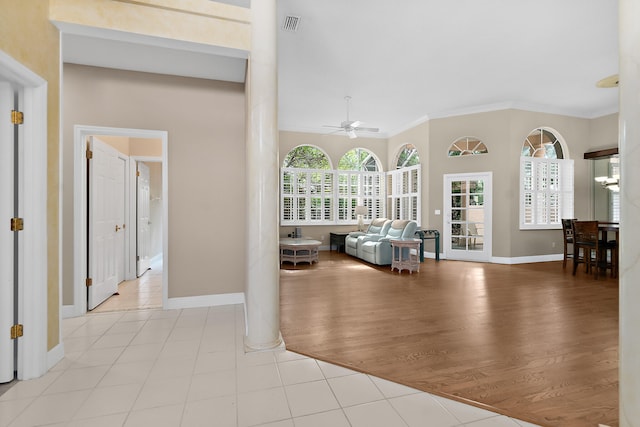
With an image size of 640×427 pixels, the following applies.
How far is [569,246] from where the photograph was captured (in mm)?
7020

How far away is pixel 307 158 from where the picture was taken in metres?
8.80

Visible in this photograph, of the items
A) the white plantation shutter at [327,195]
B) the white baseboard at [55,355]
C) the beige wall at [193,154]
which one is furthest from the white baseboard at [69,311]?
the white plantation shutter at [327,195]

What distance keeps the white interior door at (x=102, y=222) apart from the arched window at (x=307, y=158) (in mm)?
4808

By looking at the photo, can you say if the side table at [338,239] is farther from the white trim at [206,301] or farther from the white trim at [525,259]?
the white trim at [206,301]

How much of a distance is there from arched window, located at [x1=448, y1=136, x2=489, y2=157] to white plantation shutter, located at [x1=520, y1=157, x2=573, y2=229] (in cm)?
87

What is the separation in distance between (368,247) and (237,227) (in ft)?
11.2

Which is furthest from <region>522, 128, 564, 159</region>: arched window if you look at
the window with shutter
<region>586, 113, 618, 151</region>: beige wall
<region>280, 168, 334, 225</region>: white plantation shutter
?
<region>280, 168, 334, 225</region>: white plantation shutter

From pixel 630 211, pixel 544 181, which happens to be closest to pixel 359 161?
pixel 544 181

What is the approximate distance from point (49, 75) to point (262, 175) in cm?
172

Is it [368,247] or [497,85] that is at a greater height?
[497,85]

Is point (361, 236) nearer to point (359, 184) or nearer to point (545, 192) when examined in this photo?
point (359, 184)

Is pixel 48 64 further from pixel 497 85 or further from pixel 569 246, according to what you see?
pixel 569 246

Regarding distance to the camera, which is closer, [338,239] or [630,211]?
[630,211]

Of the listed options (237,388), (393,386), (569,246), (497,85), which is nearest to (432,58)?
(497,85)
